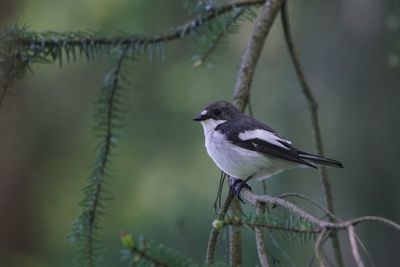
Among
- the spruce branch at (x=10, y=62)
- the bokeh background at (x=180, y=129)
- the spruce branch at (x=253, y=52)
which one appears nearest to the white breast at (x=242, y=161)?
the spruce branch at (x=253, y=52)

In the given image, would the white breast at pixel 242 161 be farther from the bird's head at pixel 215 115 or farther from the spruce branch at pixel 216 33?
the spruce branch at pixel 216 33

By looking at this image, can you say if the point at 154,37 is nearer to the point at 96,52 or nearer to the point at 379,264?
the point at 96,52

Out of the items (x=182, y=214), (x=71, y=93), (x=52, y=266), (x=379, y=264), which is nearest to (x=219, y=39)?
(x=182, y=214)

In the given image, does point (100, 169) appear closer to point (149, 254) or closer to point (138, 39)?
point (138, 39)

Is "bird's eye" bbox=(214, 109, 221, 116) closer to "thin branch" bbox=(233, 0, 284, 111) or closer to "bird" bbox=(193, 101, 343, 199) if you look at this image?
"bird" bbox=(193, 101, 343, 199)

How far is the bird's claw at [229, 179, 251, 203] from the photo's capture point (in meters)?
2.76

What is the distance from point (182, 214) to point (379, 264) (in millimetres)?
1505

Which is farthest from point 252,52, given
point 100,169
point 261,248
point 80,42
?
point 261,248

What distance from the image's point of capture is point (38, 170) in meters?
6.57

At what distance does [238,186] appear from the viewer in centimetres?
300

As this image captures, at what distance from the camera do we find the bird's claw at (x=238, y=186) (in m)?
2.76

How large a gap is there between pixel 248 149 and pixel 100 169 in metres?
1.18

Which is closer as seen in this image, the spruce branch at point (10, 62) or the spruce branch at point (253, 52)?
the spruce branch at point (10, 62)

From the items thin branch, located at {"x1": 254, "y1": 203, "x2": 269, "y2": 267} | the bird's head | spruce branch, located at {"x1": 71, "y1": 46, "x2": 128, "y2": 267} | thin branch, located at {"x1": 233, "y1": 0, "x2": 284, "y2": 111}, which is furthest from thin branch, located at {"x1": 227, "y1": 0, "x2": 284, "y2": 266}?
thin branch, located at {"x1": 254, "y1": 203, "x2": 269, "y2": 267}
